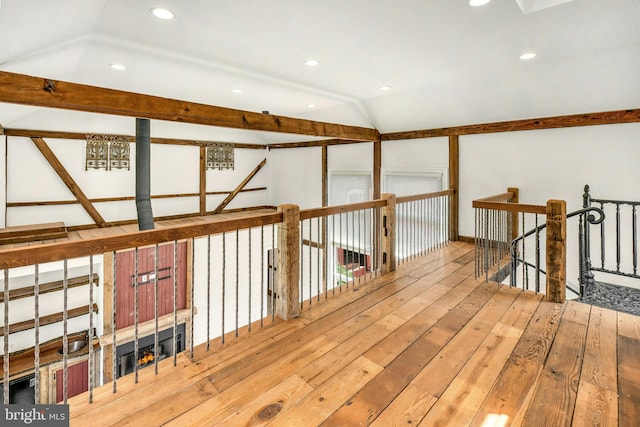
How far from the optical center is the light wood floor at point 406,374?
5.48 ft

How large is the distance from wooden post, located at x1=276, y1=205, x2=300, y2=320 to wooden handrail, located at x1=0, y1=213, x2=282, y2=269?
37cm

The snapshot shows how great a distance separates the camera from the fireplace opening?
234 inches

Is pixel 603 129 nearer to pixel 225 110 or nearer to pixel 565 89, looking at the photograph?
pixel 565 89

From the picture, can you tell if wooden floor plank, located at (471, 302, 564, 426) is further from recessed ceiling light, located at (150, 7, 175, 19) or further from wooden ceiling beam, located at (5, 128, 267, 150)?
wooden ceiling beam, located at (5, 128, 267, 150)

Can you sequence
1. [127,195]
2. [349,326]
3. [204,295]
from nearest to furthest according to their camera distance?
1. [349,326]
2. [204,295]
3. [127,195]

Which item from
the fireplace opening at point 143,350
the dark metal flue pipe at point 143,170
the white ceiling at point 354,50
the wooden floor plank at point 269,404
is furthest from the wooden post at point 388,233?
the fireplace opening at point 143,350

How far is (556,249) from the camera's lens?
2943 mm

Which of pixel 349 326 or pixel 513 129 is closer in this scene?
pixel 349 326

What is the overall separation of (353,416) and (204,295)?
5.81m

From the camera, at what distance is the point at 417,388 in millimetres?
1868

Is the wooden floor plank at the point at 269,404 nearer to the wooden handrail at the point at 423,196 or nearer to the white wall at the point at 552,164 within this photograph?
the wooden handrail at the point at 423,196

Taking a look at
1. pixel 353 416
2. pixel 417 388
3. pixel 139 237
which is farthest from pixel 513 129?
pixel 139 237

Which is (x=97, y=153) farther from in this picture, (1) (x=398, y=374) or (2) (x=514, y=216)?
(2) (x=514, y=216)

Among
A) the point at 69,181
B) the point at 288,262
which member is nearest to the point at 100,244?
the point at 288,262
